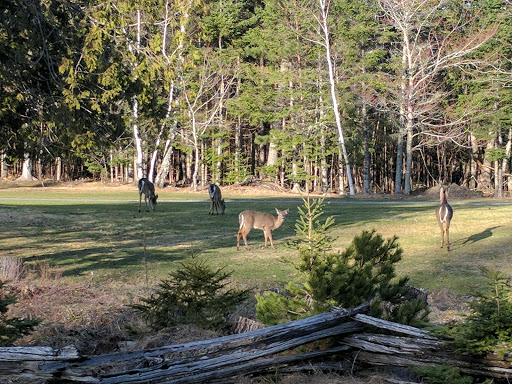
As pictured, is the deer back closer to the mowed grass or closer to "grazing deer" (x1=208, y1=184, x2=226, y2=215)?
the mowed grass

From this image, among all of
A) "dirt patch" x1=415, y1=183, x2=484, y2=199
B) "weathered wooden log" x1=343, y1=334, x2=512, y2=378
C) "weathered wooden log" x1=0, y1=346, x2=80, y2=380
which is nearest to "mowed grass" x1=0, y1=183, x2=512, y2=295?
"weathered wooden log" x1=343, y1=334, x2=512, y2=378

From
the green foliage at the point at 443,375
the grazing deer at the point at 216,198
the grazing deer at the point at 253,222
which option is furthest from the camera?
the grazing deer at the point at 216,198

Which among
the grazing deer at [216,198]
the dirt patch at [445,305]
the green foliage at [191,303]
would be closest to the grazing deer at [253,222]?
the dirt patch at [445,305]

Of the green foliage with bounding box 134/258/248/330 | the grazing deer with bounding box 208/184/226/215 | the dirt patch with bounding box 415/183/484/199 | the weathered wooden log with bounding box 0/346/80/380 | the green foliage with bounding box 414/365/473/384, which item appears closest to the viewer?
the weathered wooden log with bounding box 0/346/80/380

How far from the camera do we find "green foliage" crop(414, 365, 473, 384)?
527cm

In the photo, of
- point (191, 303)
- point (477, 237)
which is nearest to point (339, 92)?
point (477, 237)

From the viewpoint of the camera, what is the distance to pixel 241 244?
59.0 feet

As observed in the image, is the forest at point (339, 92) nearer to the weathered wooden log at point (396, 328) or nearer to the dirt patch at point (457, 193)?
the dirt patch at point (457, 193)

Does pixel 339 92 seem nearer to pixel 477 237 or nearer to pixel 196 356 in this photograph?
pixel 477 237

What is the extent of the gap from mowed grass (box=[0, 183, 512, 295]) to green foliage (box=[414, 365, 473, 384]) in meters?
3.15

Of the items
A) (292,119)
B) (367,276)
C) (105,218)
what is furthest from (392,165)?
(367,276)

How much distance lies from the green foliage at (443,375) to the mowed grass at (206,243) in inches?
124

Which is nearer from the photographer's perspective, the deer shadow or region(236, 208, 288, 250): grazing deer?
region(236, 208, 288, 250): grazing deer

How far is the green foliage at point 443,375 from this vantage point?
5272 mm
